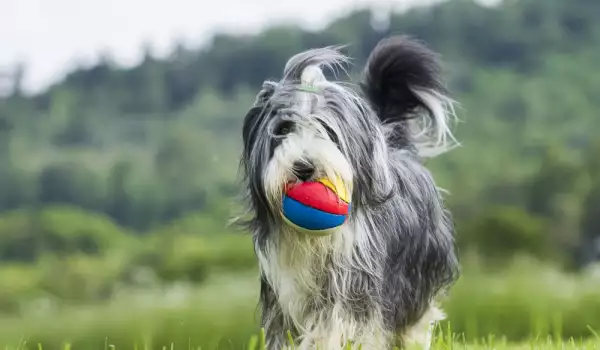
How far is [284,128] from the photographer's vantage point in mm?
4609

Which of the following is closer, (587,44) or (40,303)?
(40,303)

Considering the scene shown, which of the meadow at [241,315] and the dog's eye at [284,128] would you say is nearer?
the dog's eye at [284,128]

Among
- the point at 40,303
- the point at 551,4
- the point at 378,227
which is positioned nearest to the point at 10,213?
the point at 40,303

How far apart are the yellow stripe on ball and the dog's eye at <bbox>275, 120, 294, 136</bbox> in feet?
1.19

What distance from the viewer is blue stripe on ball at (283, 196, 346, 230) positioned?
440 cm

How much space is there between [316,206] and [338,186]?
6.7 inches

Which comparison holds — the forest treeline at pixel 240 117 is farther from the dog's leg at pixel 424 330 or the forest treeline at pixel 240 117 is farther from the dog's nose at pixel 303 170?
the dog's nose at pixel 303 170

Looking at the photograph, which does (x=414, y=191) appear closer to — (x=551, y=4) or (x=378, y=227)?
(x=378, y=227)

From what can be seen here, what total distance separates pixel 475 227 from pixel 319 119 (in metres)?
15.6

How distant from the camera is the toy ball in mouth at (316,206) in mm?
4363

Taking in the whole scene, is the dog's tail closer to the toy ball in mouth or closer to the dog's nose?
the toy ball in mouth

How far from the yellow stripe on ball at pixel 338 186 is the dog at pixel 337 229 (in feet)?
0.11

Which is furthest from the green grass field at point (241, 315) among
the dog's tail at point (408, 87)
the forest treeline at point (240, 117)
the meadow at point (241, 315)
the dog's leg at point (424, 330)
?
the forest treeline at point (240, 117)

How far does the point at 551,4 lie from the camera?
3164 cm
